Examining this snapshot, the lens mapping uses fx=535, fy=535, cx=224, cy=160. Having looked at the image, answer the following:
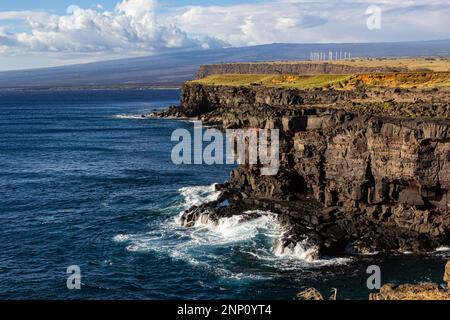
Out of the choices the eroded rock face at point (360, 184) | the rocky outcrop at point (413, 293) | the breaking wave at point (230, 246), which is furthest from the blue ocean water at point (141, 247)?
the rocky outcrop at point (413, 293)

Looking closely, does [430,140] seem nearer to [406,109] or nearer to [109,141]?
[406,109]

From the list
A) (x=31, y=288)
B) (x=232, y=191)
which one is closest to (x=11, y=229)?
(x=31, y=288)

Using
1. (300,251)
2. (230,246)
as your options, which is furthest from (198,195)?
(300,251)

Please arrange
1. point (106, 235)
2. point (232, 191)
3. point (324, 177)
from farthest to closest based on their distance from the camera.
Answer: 1. point (232, 191)
2. point (324, 177)
3. point (106, 235)

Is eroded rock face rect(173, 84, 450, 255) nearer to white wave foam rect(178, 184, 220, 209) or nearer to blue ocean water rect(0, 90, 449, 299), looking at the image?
white wave foam rect(178, 184, 220, 209)

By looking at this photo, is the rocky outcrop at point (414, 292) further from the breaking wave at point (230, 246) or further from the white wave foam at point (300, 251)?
the white wave foam at point (300, 251)

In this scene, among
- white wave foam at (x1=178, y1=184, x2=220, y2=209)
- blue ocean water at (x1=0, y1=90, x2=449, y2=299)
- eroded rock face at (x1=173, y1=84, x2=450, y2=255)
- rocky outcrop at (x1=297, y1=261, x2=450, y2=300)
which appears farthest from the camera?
white wave foam at (x1=178, y1=184, x2=220, y2=209)

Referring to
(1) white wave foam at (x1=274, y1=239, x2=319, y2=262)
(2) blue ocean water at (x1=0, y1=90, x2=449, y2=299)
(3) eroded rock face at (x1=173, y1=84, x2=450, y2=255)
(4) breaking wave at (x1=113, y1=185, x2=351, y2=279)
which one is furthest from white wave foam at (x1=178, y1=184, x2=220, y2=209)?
(1) white wave foam at (x1=274, y1=239, x2=319, y2=262)
